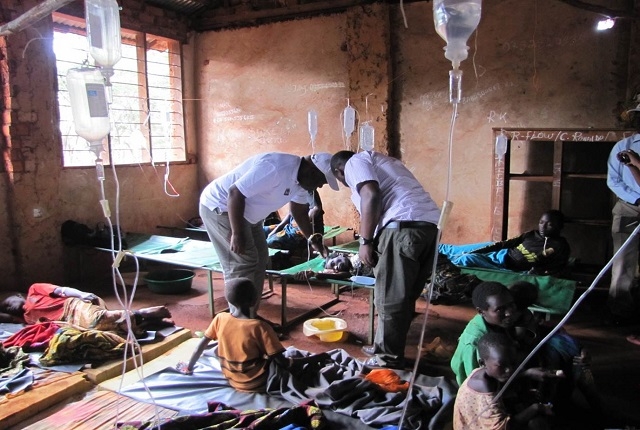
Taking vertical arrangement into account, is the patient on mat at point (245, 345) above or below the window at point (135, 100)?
below

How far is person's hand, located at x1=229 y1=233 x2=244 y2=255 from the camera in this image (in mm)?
3264

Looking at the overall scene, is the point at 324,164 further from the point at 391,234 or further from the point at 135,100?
the point at 135,100

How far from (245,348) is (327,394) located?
510 millimetres

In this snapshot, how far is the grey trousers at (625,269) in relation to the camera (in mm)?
3889

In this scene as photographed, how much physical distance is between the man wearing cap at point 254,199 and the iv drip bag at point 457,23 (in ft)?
5.93

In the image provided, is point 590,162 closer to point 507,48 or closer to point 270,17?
point 507,48

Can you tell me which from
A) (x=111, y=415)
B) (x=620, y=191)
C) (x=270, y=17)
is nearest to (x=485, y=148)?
(x=620, y=191)

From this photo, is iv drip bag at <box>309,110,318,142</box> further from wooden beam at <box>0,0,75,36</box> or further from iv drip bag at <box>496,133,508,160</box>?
wooden beam at <box>0,0,75,36</box>

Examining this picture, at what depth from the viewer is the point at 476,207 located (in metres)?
5.45

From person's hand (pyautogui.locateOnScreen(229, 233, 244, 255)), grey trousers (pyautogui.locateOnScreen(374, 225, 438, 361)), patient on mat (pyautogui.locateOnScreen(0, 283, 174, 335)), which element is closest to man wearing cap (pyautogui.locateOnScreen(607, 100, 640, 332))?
grey trousers (pyautogui.locateOnScreen(374, 225, 438, 361))

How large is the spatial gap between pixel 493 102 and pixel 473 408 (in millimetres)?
3924

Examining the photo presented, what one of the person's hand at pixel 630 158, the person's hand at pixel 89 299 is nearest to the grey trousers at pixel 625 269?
the person's hand at pixel 630 158

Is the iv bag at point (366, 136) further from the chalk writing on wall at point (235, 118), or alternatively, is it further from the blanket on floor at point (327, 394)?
the blanket on floor at point (327, 394)

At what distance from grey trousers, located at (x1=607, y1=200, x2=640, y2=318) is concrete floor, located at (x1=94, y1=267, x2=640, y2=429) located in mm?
168
